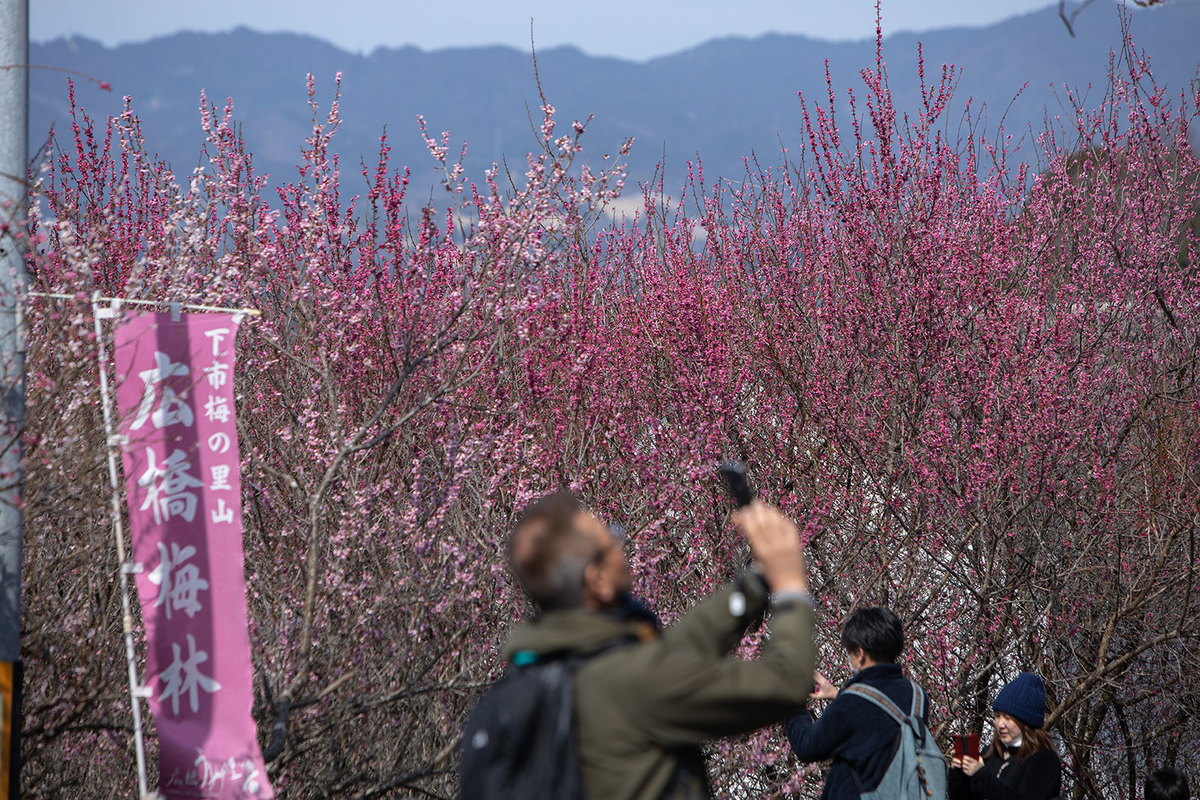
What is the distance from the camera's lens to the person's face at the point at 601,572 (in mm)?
2053

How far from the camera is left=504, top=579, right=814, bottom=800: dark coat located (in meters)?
1.90

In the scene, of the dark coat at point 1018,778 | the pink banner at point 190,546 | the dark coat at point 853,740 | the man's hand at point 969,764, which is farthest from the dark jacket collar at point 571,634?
the man's hand at point 969,764

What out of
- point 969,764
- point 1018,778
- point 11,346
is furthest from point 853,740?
point 11,346

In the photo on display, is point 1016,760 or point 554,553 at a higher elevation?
point 554,553

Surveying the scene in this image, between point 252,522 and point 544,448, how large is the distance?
5.55ft

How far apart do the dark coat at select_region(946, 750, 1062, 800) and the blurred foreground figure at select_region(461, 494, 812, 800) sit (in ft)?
7.55

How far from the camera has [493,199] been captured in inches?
200

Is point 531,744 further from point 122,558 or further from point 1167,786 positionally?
point 1167,786

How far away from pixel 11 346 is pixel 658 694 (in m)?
2.49

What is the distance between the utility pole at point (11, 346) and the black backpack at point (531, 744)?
1859 mm

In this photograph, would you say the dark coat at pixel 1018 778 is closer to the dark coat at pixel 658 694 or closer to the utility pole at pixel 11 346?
the dark coat at pixel 658 694

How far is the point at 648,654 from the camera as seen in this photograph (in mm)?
1924

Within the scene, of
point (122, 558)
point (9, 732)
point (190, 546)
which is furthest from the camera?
point (190, 546)

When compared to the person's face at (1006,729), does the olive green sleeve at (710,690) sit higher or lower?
higher
